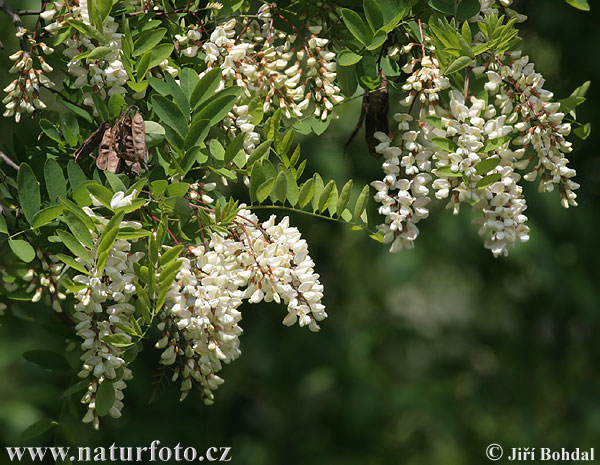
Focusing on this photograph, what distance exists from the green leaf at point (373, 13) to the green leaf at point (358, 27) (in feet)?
0.04

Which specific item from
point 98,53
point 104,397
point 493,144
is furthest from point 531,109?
point 104,397

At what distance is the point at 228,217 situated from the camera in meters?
0.85

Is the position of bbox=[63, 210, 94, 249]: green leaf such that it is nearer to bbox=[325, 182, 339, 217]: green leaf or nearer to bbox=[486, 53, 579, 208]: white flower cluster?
bbox=[325, 182, 339, 217]: green leaf

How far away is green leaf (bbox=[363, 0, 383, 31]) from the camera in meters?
0.92

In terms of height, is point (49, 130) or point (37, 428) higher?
point (49, 130)

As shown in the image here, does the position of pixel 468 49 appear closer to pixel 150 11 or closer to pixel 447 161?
pixel 447 161

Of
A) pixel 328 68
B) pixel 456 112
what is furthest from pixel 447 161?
pixel 328 68

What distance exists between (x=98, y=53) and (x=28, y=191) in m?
0.20

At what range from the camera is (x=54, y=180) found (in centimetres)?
92

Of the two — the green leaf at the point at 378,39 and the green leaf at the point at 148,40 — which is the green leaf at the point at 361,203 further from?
the green leaf at the point at 148,40

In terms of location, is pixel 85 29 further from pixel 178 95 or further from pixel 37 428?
pixel 37 428

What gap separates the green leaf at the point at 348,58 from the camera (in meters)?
0.94

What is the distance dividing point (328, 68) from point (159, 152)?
0.78ft

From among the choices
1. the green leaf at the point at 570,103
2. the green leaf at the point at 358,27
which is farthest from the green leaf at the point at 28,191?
the green leaf at the point at 570,103
